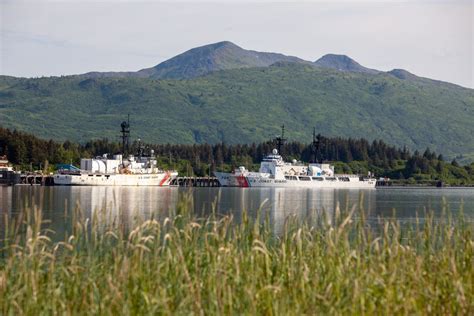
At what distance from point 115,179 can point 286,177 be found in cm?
3035

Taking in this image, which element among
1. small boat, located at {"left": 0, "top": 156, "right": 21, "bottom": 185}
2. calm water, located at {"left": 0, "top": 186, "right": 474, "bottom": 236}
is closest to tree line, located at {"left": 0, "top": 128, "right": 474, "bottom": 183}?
small boat, located at {"left": 0, "top": 156, "right": 21, "bottom": 185}

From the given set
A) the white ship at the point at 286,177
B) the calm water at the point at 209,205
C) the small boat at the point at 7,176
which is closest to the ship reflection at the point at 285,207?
the calm water at the point at 209,205

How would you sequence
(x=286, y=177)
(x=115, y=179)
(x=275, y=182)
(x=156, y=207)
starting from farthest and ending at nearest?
(x=286, y=177)
(x=275, y=182)
(x=115, y=179)
(x=156, y=207)

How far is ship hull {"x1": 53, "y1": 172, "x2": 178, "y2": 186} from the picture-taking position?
4815 inches

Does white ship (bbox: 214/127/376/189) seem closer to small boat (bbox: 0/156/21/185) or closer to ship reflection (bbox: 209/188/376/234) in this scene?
small boat (bbox: 0/156/21/185)

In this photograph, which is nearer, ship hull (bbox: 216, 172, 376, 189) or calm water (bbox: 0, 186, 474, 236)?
calm water (bbox: 0, 186, 474, 236)

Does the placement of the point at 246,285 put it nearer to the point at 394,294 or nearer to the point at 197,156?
the point at 394,294

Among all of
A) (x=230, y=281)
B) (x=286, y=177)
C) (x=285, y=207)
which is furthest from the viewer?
(x=286, y=177)

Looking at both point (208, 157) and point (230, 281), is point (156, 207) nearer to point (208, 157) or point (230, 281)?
point (230, 281)

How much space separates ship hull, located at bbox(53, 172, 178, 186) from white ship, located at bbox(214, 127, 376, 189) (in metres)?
10.2

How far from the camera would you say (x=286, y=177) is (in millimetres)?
143750

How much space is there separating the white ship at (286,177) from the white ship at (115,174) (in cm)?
1020

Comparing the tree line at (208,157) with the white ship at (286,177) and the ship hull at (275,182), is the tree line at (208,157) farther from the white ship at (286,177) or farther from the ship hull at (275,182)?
the ship hull at (275,182)

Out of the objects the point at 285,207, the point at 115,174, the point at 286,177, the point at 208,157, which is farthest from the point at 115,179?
the point at 285,207
